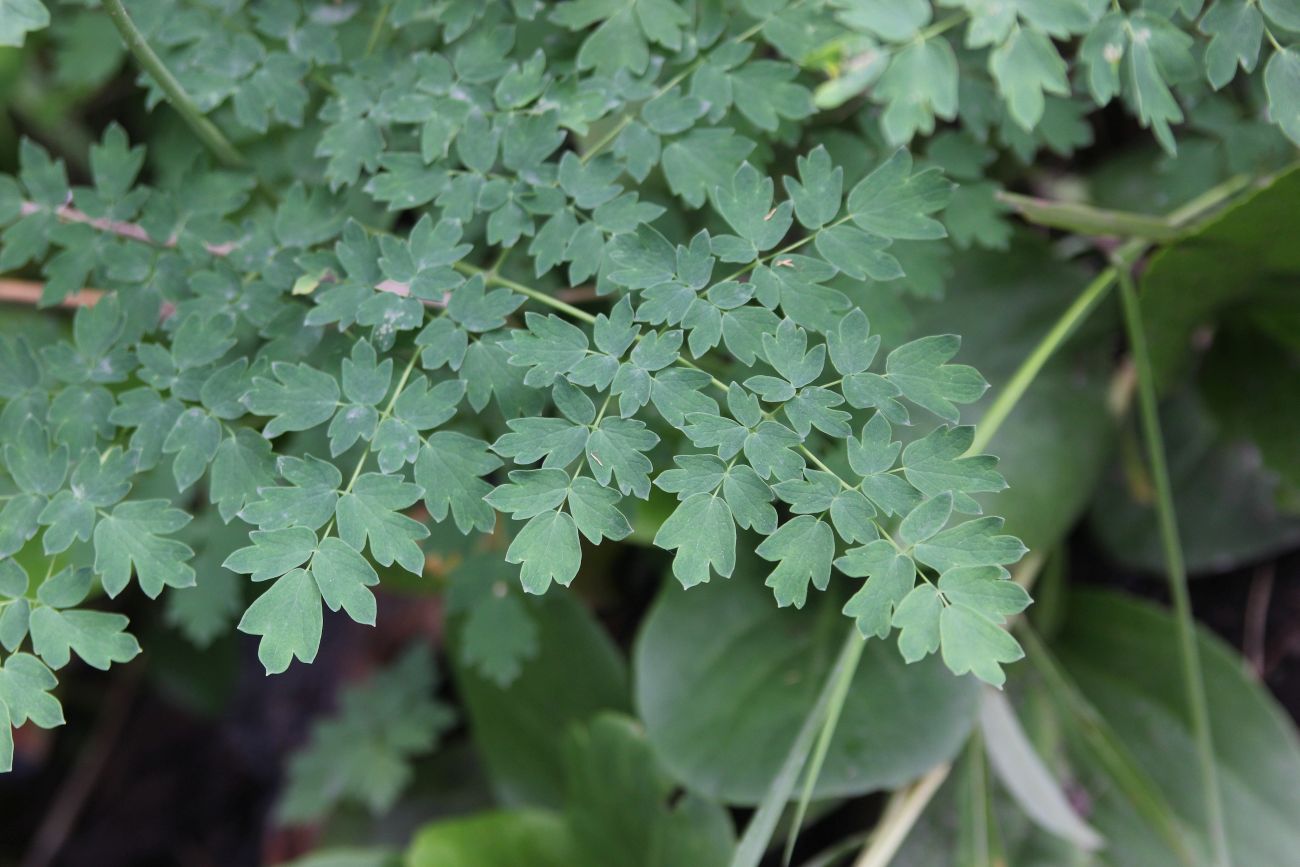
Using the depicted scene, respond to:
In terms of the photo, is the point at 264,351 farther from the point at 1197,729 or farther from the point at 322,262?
the point at 1197,729

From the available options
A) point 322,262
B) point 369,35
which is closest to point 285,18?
point 369,35

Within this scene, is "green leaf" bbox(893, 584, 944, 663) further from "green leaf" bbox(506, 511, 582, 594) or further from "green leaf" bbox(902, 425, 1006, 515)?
"green leaf" bbox(506, 511, 582, 594)

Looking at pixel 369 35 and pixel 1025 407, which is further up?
pixel 369 35

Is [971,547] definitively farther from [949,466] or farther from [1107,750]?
[1107,750]

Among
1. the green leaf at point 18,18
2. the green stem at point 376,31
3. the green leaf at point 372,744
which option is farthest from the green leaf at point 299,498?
the green leaf at point 372,744

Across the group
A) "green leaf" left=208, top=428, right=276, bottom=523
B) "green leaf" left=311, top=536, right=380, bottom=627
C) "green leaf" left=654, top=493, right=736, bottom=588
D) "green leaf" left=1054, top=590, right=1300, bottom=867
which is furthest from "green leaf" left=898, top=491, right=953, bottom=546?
"green leaf" left=1054, top=590, right=1300, bottom=867

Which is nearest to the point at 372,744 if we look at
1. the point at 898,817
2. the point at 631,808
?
the point at 631,808
